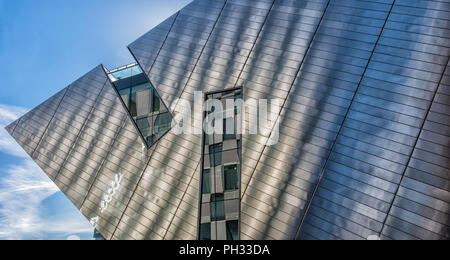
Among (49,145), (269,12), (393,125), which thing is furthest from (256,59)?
(49,145)

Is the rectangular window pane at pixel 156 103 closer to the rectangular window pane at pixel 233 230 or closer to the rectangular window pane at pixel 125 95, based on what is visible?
the rectangular window pane at pixel 125 95

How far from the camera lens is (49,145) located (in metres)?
27.5

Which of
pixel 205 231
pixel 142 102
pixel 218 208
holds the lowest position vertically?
pixel 205 231

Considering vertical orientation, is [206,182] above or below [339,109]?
below

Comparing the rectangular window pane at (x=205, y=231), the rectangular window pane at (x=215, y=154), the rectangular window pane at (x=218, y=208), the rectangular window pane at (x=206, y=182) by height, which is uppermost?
the rectangular window pane at (x=215, y=154)

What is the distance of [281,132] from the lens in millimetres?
20609

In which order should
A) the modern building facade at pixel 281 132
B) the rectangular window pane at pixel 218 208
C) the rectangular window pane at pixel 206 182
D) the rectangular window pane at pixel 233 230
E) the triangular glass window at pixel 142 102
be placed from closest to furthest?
1. the modern building facade at pixel 281 132
2. the rectangular window pane at pixel 233 230
3. the rectangular window pane at pixel 218 208
4. the rectangular window pane at pixel 206 182
5. the triangular glass window at pixel 142 102

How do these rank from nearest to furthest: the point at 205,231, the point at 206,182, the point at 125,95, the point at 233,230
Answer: the point at 233,230, the point at 205,231, the point at 206,182, the point at 125,95

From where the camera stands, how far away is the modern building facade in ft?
57.9

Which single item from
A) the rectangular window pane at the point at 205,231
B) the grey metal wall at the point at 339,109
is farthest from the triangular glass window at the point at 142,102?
the rectangular window pane at the point at 205,231

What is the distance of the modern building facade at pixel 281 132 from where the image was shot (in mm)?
17656

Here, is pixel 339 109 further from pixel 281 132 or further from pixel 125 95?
pixel 125 95

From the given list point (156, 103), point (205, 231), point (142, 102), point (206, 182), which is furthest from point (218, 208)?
point (142, 102)

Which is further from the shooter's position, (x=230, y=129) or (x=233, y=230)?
(x=230, y=129)
